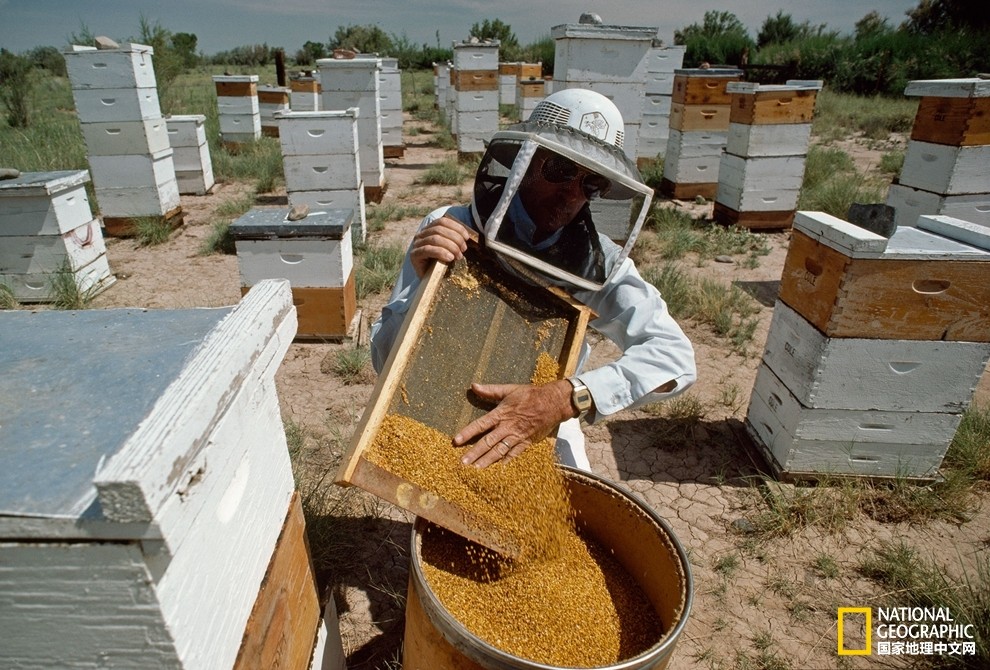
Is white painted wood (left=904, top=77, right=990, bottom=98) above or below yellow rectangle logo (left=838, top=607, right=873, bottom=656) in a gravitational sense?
above

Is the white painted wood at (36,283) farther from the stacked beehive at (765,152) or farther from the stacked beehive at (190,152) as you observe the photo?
the stacked beehive at (765,152)

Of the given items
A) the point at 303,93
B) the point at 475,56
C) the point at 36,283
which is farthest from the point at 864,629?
the point at 303,93

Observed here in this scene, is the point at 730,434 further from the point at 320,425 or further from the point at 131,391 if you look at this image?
the point at 131,391

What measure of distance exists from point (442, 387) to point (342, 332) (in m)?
2.81

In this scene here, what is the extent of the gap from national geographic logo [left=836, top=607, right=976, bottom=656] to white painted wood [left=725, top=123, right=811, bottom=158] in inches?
218

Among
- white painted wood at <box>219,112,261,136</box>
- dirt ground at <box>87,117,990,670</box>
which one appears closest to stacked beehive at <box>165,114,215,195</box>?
white painted wood at <box>219,112,261,136</box>

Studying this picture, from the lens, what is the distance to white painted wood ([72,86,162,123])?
594cm

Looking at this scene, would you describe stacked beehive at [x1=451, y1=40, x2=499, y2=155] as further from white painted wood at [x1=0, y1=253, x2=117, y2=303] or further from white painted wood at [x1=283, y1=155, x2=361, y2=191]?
white painted wood at [x1=0, y1=253, x2=117, y2=303]

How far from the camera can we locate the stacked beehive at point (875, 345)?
2.52 metres

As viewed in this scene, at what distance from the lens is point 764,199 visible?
272 inches

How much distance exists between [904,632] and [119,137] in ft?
25.0

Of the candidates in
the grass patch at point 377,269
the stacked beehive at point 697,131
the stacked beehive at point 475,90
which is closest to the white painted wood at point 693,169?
the stacked beehive at point 697,131

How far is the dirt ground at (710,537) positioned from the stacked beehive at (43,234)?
229 centimetres

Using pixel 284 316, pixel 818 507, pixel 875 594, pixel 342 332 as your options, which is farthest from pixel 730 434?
pixel 284 316
